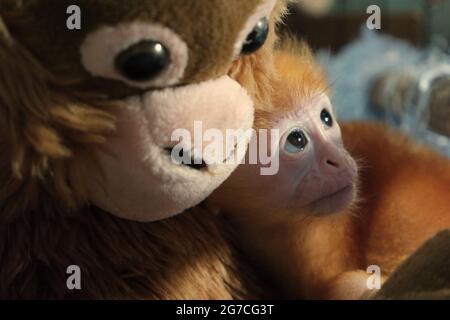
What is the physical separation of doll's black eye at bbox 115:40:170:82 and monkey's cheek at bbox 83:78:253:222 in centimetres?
2

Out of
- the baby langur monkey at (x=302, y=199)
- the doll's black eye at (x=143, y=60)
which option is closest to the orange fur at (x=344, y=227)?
the baby langur monkey at (x=302, y=199)

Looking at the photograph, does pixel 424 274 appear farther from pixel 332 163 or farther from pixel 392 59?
pixel 392 59

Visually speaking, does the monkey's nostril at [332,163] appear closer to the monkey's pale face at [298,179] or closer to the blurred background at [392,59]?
the monkey's pale face at [298,179]

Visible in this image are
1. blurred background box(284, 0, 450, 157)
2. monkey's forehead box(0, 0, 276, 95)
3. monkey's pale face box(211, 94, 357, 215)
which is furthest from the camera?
blurred background box(284, 0, 450, 157)

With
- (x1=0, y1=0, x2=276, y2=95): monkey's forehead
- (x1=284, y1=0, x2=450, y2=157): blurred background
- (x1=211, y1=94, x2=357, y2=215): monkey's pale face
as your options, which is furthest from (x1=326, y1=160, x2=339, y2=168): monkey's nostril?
(x1=284, y1=0, x2=450, y2=157): blurred background

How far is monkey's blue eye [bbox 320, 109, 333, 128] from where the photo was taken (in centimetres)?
45

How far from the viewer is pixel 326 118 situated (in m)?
0.45

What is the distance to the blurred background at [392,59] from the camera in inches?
32.3

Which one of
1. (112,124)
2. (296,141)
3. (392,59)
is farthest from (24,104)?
(392,59)

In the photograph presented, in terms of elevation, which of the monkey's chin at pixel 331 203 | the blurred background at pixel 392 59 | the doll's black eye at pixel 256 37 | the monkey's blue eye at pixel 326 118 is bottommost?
the monkey's chin at pixel 331 203

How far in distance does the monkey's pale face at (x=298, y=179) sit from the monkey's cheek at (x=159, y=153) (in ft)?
0.20

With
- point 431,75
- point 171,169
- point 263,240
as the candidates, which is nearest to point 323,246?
point 263,240

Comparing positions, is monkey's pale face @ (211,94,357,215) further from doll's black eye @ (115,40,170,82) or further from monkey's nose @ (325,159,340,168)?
doll's black eye @ (115,40,170,82)

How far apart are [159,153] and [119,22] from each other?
0.22ft
